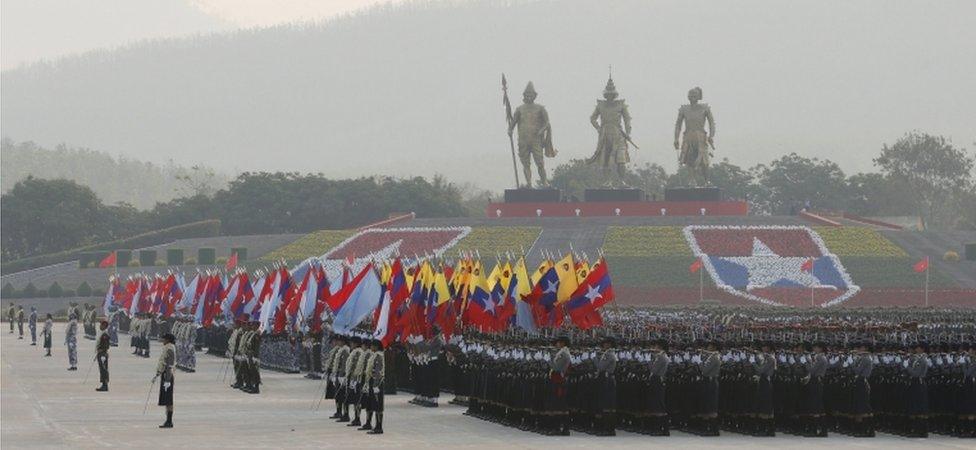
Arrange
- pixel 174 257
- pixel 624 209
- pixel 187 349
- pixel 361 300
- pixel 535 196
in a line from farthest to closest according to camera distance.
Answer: pixel 174 257, pixel 535 196, pixel 624 209, pixel 187 349, pixel 361 300

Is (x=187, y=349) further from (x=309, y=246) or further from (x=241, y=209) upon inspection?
(x=241, y=209)

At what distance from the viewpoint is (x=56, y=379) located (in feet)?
129

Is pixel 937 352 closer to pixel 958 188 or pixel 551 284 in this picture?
pixel 551 284

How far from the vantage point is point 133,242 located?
337 ft

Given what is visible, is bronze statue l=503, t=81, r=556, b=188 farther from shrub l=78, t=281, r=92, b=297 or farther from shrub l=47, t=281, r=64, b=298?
shrub l=47, t=281, r=64, b=298

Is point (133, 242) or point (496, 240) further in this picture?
point (133, 242)

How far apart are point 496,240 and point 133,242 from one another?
3072 centimetres

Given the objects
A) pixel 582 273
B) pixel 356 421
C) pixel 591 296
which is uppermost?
pixel 582 273

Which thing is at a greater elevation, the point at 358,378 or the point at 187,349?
the point at 358,378

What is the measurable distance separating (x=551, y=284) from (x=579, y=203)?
187 ft

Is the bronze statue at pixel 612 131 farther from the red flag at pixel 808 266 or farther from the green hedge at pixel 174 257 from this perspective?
the green hedge at pixel 174 257

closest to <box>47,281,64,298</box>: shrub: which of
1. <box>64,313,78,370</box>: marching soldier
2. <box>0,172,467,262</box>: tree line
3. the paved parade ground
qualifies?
<box>0,172,467,262</box>: tree line

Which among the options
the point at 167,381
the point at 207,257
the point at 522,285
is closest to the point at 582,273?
the point at 522,285

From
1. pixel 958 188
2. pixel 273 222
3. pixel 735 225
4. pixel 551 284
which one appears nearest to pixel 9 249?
pixel 273 222
